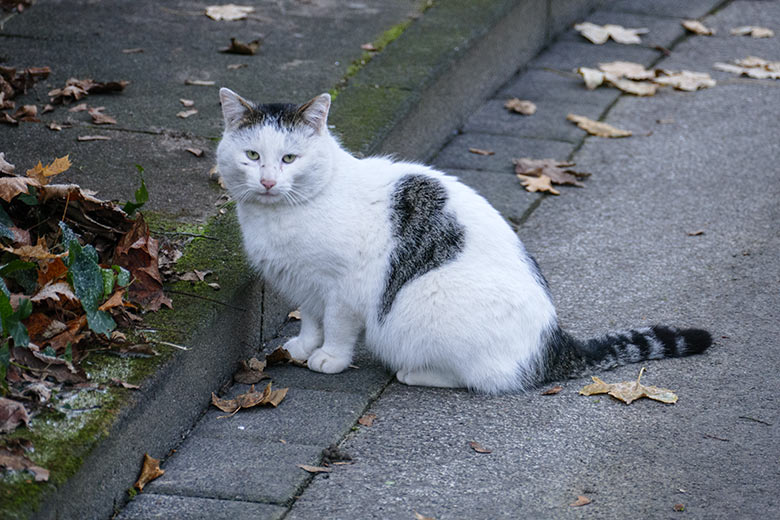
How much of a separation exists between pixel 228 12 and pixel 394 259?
3.35m

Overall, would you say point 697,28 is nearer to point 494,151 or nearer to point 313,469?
point 494,151

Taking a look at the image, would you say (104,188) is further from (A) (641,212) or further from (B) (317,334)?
(A) (641,212)

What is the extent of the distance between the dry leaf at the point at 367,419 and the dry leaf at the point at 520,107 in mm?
3210

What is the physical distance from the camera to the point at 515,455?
10.5ft

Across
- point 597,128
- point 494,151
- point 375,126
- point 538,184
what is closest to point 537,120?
point 597,128

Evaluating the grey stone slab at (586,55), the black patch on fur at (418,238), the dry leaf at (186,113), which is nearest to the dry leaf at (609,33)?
the grey stone slab at (586,55)

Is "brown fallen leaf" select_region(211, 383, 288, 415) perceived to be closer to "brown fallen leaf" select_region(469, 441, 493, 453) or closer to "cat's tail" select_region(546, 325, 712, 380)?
"brown fallen leaf" select_region(469, 441, 493, 453)

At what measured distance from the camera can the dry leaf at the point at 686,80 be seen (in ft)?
21.5

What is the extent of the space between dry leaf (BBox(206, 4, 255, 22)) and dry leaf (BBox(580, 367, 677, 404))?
3.74 metres

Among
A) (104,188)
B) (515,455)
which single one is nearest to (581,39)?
(104,188)

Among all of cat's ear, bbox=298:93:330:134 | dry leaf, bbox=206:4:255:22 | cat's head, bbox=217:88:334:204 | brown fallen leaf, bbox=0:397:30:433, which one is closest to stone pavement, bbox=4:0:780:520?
brown fallen leaf, bbox=0:397:30:433

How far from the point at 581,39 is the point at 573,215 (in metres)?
2.83

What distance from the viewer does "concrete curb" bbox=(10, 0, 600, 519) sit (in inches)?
114

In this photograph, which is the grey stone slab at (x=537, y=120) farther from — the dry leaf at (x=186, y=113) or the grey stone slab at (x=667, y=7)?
the grey stone slab at (x=667, y=7)
